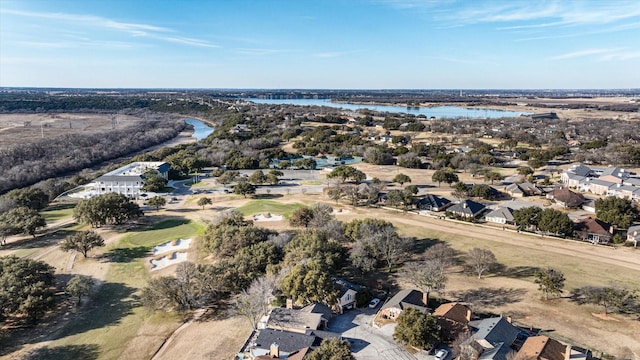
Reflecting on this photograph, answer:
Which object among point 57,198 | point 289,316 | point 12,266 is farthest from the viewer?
point 57,198

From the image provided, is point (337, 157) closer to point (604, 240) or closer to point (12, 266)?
point (604, 240)

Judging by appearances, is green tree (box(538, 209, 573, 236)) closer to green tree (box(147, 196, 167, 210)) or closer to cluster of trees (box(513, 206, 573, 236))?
cluster of trees (box(513, 206, 573, 236))

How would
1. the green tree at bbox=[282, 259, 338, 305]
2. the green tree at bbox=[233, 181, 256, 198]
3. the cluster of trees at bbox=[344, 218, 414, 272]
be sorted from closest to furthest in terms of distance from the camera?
the green tree at bbox=[282, 259, 338, 305] → the cluster of trees at bbox=[344, 218, 414, 272] → the green tree at bbox=[233, 181, 256, 198]

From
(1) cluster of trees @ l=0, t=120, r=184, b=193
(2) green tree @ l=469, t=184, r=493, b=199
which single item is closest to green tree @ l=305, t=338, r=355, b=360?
(2) green tree @ l=469, t=184, r=493, b=199

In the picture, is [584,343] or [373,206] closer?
[584,343]

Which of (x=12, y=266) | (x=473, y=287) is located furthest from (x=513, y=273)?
(x=12, y=266)

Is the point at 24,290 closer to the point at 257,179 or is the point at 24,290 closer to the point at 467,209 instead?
the point at 257,179

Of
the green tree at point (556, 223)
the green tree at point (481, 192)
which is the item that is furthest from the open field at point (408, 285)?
the green tree at point (481, 192)
